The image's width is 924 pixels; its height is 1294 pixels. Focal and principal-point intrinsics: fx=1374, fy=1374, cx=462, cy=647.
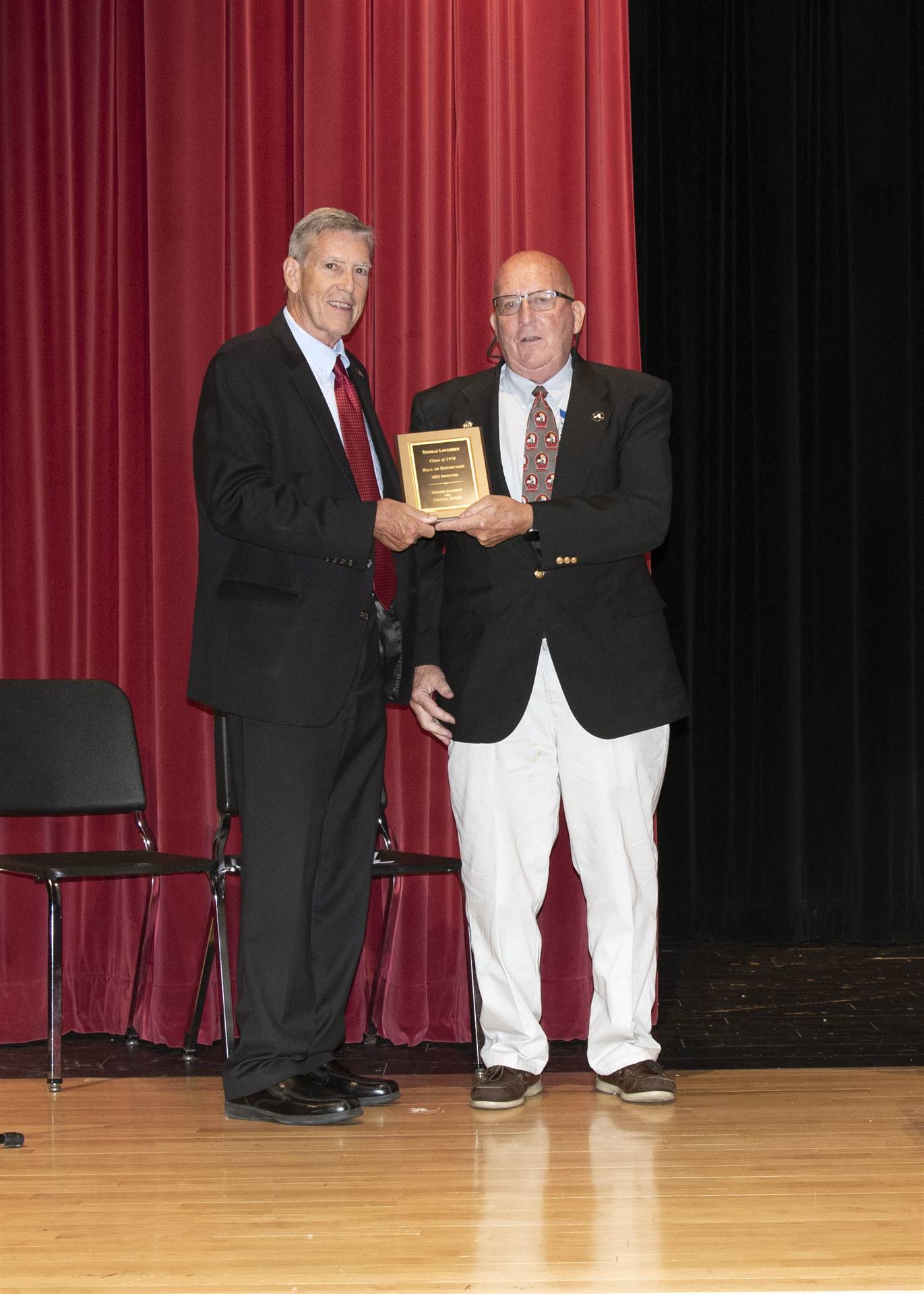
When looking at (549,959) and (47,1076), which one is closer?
(47,1076)

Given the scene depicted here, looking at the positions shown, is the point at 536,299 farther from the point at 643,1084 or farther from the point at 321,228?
the point at 643,1084

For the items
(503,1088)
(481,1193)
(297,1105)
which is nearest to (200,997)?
(297,1105)

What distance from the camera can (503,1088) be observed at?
10.0 ft

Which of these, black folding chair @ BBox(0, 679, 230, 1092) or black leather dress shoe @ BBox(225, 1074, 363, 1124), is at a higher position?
black folding chair @ BBox(0, 679, 230, 1092)

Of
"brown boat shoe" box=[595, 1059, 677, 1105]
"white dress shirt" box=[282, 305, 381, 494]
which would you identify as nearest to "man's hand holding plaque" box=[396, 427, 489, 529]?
"white dress shirt" box=[282, 305, 381, 494]

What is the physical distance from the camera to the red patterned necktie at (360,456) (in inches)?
124

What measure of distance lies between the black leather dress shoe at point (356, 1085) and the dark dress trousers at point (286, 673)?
5 centimetres

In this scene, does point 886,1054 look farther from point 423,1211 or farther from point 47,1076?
point 47,1076

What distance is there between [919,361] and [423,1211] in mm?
4498

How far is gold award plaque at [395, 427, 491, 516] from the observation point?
297cm

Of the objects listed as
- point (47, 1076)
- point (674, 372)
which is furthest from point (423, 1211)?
point (674, 372)

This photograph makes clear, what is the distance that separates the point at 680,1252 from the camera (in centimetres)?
212

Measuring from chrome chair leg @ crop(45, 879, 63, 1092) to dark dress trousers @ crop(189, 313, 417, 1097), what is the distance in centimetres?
61

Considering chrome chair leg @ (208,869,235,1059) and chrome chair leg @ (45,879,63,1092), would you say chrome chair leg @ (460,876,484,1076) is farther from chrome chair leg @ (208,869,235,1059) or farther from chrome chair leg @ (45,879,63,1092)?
chrome chair leg @ (45,879,63,1092)
